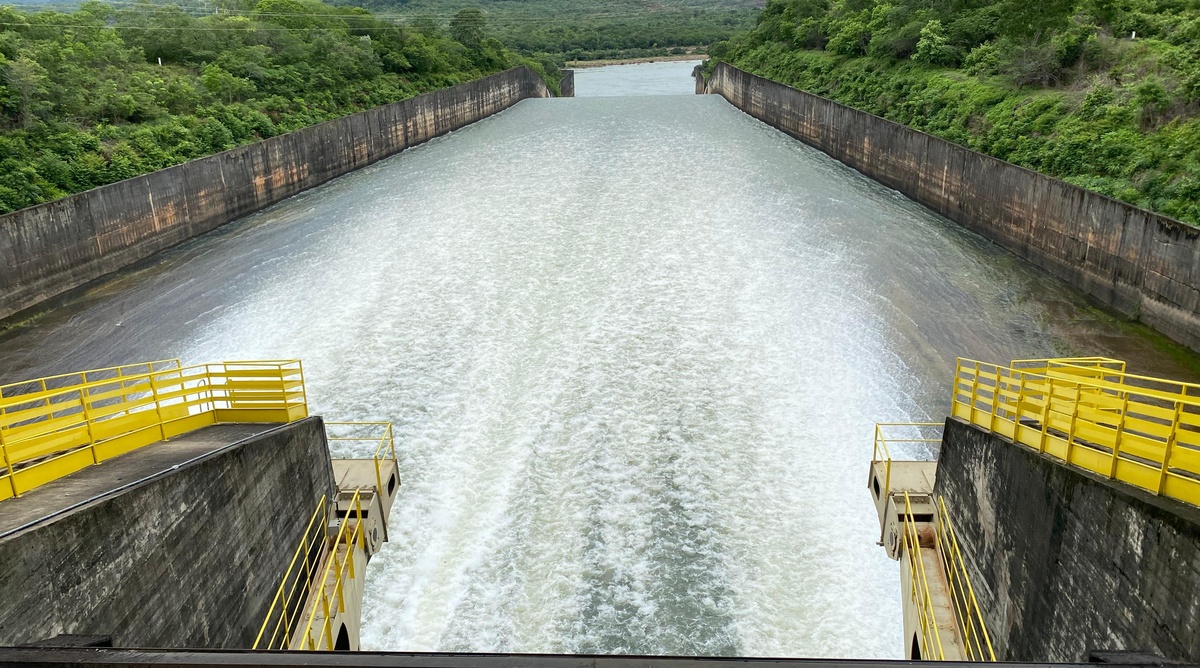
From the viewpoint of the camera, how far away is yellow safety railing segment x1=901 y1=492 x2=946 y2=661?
8.30m

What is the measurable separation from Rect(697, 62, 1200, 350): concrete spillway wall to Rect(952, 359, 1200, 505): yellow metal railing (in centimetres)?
977

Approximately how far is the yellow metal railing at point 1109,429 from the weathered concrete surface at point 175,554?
790 cm

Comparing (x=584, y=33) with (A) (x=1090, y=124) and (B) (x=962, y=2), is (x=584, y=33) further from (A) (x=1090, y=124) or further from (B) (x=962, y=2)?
(A) (x=1090, y=124)

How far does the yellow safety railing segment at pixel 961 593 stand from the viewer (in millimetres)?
8141

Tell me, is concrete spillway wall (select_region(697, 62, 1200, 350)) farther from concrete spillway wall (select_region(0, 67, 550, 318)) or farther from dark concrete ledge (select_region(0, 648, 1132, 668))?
concrete spillway wall (select_region(0, 67, 550, 318))

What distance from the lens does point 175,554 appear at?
719 cm

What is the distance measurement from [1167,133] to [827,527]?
15.7 metres

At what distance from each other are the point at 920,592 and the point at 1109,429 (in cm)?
311

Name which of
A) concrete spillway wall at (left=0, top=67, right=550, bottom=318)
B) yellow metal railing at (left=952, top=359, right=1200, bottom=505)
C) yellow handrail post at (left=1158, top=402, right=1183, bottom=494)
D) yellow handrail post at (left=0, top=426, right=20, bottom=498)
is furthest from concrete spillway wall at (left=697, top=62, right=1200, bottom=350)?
concrete spillway wall at (left=0, top=67, right=550, bottom=318)

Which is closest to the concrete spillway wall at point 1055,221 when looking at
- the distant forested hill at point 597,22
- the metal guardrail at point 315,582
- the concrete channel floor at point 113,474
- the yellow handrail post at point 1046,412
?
the yellow handrail post at point 1046,412

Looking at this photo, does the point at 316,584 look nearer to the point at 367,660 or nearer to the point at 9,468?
the point at 9,468

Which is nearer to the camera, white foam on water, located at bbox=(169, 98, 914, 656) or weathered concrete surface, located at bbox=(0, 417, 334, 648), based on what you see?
weathered concrete surface, located at bbox=(0, 417, 334, 648)

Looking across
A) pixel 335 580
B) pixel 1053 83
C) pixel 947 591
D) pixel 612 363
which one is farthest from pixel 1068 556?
pixel 1053 83

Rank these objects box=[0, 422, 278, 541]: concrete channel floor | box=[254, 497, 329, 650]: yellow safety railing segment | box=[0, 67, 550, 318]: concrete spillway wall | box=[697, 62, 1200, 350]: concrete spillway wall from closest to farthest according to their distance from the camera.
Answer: box=[0, 422, 278, 541]: concrete channel floor
box=[254, 497, 329, 650]: yellow safety railing segment
box=[697, 62, 1200, 350]: concrete spillway wall
box=[0, 67, 550, 318]: concrete spillway wall
